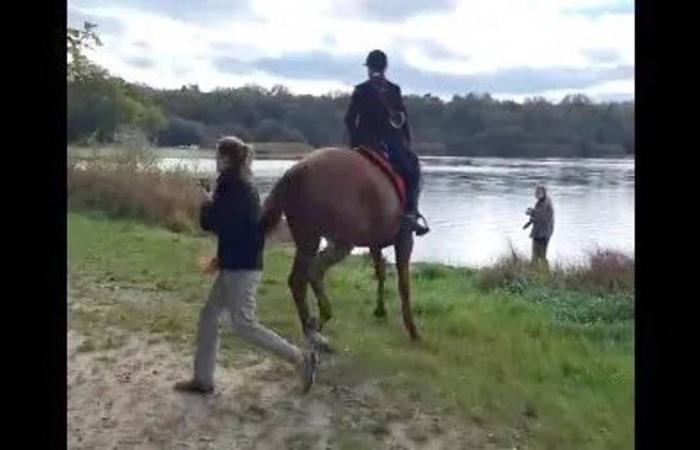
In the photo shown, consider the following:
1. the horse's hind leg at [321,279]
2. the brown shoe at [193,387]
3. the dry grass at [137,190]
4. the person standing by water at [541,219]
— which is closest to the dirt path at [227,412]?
the brown shoe at [193,387]

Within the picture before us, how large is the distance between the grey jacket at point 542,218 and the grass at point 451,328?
23 centimetres

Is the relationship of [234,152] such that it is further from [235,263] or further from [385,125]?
[385,125]

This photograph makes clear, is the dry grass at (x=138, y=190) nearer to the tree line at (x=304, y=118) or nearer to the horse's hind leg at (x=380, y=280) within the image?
the tree line at (x=304, y=118)

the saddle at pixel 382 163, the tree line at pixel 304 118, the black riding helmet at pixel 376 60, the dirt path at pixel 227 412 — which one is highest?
the black riding helmet at pixel 376 60

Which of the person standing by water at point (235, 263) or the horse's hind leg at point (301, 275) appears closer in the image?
the person standing by water at point (235, 263)

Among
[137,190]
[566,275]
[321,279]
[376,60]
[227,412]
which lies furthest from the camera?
[137,190]

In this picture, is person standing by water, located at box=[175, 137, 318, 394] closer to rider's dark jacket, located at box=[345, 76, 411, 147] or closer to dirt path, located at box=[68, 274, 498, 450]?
dirt path, located at box=[68, 274, 498, 450]

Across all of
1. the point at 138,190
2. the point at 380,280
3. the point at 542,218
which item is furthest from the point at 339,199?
the point at 138,190

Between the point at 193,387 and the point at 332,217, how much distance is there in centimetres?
61

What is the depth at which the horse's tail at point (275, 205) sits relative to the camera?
97.0 inches

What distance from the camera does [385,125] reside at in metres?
2.51

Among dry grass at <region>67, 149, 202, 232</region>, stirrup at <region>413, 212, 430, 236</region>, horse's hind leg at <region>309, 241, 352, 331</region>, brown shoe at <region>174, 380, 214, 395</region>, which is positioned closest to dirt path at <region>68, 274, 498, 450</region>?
brown shoe at <region>174, 380, 214, 395</region>

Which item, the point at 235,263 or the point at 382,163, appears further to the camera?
the point at 382,163
